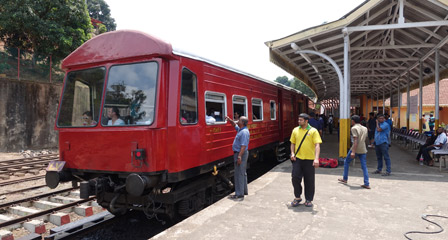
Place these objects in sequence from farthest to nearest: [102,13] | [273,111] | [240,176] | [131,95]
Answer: [102,13] → [273,111] → [240,176] → [131,95]

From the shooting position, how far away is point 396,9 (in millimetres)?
8750

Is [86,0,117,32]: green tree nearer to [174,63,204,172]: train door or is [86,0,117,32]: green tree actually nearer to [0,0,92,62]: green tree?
[0,0,92,62]: green tree

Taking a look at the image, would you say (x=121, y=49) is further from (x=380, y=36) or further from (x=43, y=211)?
(x=380, y=36)

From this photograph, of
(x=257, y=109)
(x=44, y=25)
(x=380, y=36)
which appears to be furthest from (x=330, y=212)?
(x=44, y=25)

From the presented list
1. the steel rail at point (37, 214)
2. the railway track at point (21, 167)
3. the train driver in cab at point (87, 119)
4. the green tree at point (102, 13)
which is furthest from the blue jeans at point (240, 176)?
the green tree at point (102, 13)

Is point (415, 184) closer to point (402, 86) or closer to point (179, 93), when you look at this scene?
point (179, 93)

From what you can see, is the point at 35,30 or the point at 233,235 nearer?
the point at 233,235

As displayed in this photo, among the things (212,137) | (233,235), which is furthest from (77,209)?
(233,235)

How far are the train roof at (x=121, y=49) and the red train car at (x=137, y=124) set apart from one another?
0.05ft

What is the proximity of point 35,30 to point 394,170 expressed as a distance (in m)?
17.3

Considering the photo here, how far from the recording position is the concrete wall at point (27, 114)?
1472 cm

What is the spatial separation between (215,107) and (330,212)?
2.75 m

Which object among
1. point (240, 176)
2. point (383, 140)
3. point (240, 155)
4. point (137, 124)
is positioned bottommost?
point (240, 176)

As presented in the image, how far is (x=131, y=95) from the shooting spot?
4707 millimetres
